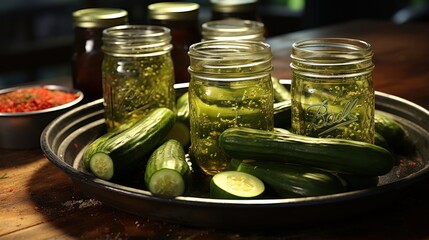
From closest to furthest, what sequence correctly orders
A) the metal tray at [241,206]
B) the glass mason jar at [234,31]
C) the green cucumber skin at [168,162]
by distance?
the metal tray at [241,206] → the green cucumber skin at [168,162] → the glass mason jar at [234,31]

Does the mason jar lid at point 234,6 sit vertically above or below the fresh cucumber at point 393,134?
above

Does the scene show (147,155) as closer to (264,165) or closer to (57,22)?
(264,165)

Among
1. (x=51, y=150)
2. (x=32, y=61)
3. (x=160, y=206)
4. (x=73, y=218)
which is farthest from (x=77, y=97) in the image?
(x=32, y=61)

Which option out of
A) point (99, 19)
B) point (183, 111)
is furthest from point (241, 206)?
point (99, 19)

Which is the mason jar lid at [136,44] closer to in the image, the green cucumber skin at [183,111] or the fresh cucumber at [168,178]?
the green cucumber skin at [183,111]

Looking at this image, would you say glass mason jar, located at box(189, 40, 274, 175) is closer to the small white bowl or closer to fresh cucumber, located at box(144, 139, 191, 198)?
fresh cucumber, located at box(144, 139, 191, 198)

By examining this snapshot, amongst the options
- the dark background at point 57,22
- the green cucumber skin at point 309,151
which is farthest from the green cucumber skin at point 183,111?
the dark background at point 57,22

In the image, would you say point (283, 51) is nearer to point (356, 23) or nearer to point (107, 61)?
point (356, 23)
